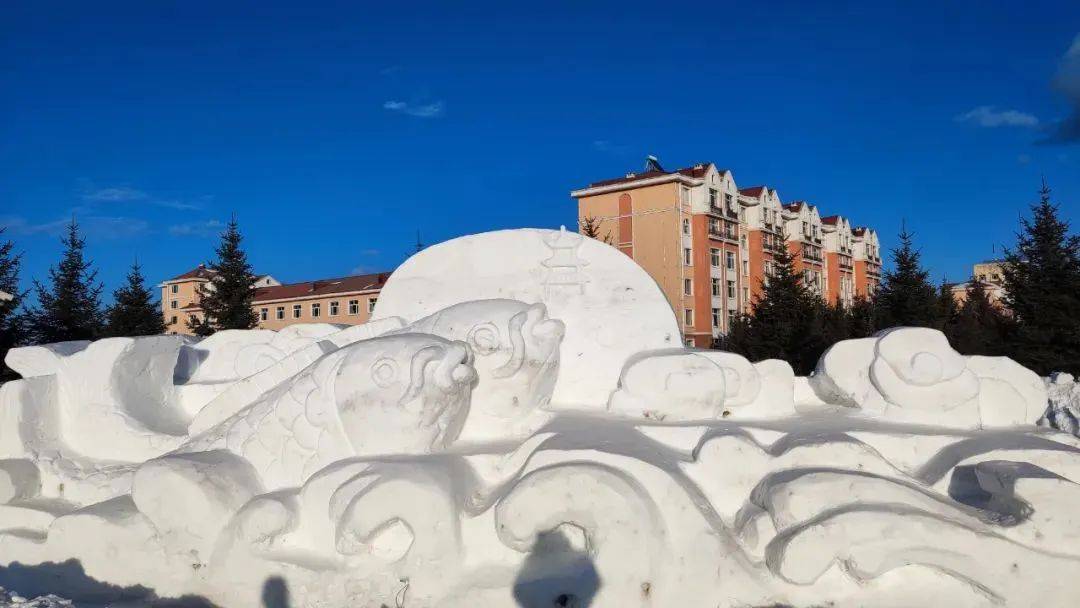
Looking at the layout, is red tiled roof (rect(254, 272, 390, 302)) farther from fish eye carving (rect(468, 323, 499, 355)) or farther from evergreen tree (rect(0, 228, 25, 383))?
fish eye carving (rect(468, 323, 499, 355))

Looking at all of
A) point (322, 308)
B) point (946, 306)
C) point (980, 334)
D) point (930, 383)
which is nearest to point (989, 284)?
point (946, 306)

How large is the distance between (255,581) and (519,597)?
3.57 feet

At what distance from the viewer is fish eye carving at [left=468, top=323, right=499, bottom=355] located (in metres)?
3.32

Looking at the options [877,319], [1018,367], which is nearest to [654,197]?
[877,319]

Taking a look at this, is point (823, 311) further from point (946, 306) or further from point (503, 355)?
point (503, 355)

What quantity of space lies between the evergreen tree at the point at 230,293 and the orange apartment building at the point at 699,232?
11559 mm

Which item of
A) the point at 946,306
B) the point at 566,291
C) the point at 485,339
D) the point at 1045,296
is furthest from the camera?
the point at 946,306

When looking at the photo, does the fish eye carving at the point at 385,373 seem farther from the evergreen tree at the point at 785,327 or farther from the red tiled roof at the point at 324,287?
the red tiled roof at the point at 324,287

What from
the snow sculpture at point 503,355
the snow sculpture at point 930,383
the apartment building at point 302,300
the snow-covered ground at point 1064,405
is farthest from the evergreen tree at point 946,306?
the apartment building at point 302,300

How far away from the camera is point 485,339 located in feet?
10.9

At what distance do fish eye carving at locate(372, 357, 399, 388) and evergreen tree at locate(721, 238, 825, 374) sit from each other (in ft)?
50.6

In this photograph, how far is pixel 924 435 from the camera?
313 cm

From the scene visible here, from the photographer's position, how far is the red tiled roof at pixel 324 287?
109 feet

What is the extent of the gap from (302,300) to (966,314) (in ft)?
91.6
